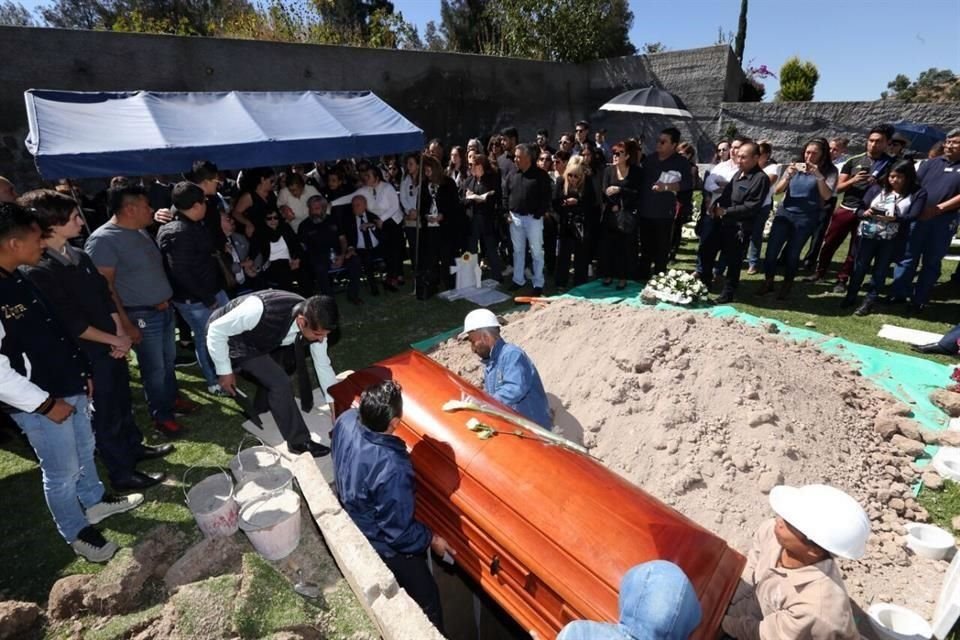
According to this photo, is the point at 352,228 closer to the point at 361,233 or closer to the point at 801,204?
the point at 361,233

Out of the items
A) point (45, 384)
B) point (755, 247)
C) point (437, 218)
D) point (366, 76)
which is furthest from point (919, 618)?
point (366, 76)

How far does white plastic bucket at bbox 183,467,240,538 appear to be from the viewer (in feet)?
9.21

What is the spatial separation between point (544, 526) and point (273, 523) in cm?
148

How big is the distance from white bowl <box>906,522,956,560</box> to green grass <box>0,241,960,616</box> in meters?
0.31

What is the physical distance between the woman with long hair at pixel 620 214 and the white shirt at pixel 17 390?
5.69 m

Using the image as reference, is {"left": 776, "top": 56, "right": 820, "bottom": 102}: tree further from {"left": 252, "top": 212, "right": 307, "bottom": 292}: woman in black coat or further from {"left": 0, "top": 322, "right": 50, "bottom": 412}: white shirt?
{"left": 0, "top": 322, "right": 50, "bottom": 412}: white shirt

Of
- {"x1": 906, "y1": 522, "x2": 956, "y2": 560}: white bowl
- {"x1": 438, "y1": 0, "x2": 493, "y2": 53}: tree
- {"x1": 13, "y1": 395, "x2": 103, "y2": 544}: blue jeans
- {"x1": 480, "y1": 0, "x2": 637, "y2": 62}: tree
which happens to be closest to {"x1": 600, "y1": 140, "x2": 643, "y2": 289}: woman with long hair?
{"x1": 906, "y1": 522, "x2": 956, "y2": 560}: white bowl

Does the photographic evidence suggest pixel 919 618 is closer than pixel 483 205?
Yes

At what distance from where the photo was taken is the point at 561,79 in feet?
50.2

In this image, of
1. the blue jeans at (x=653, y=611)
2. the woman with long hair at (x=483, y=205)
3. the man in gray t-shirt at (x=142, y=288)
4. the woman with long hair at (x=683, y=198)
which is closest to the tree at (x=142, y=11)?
the woman with long hair at (x=483, y=205)

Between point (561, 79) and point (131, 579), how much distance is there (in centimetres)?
1594

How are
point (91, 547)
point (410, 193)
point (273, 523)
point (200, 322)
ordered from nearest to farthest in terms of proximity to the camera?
point (273, 523) → point (91, 547) → point (200, 322) → point (410, 193)

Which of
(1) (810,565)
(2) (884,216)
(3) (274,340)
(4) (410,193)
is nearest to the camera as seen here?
(1) (810,565)

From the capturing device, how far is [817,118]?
11828mm
